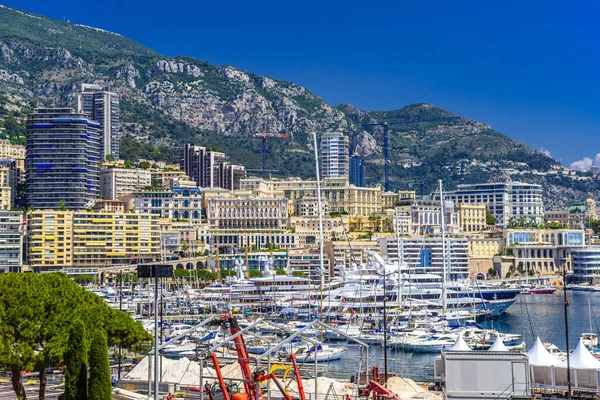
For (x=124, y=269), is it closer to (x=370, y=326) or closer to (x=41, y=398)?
(x=370, y=326)

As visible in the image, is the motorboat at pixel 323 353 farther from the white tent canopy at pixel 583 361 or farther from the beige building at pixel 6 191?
the beige building at pixel 6 191

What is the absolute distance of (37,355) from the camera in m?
31.3

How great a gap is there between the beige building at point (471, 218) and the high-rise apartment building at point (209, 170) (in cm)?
4142

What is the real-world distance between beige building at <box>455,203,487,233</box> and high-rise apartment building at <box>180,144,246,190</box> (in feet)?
136

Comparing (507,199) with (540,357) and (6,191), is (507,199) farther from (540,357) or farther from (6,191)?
(540,357)

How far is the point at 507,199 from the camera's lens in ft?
619

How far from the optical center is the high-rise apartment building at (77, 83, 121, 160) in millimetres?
181413

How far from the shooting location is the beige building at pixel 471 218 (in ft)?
538

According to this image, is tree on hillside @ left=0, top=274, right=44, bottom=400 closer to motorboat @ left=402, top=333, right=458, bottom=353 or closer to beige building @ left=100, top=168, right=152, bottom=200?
motorboat @ left=402, top=333, right=458, bottom=353

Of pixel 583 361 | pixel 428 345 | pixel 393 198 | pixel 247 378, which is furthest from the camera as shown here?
pixel 393 198

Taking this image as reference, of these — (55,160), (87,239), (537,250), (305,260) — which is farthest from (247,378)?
(537,250)

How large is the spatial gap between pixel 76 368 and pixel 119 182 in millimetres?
123520

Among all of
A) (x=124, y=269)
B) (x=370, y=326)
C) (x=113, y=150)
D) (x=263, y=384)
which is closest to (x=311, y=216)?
(x=124, y=269)

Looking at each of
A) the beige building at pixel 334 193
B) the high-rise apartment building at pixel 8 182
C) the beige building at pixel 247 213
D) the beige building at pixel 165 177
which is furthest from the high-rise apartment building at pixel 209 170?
the high-rise apartment building at pixel 8 182
